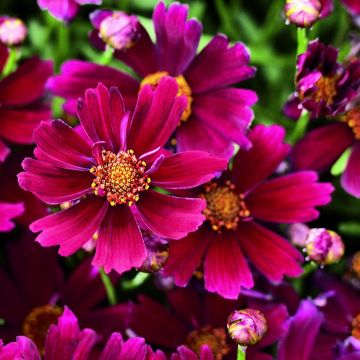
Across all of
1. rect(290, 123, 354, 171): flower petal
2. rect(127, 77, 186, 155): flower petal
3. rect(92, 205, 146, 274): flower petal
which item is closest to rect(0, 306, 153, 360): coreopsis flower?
rect(92, 205, 146, 274): flower petal

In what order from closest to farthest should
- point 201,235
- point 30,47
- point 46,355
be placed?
point 46,355 < point 201,235 < point 30,47

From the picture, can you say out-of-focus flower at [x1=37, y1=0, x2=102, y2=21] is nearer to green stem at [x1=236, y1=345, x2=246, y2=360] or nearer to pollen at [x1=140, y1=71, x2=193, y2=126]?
pollen at [x1=140, y1=71, x2=193, y2=126]

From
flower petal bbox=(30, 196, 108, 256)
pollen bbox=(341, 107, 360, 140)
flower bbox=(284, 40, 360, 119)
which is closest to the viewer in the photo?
flower petal bbox=(30, 196, 108, 256)

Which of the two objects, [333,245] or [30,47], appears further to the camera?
[30,47]

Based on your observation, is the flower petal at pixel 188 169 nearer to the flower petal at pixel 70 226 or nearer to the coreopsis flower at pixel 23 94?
the flower petal at pixel 70 226

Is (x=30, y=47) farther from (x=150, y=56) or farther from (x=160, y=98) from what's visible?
(x=160, y=98)

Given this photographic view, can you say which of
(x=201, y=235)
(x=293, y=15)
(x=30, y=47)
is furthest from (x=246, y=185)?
(x=30, y=47)
